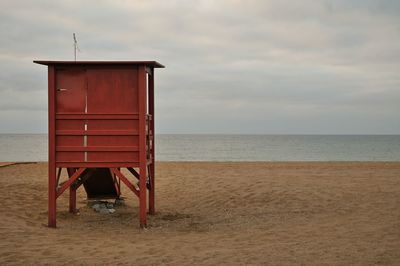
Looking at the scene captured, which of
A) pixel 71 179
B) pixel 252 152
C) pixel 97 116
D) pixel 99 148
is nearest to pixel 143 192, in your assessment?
pixel 99 148

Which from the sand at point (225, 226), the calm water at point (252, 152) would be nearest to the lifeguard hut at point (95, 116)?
the sand at point (225, 226)

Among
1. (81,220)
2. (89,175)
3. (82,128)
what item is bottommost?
(81,220)

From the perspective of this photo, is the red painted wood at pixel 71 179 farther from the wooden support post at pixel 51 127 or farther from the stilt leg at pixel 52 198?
the wooden support post at pixel 51 127

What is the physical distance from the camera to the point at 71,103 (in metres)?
13.3

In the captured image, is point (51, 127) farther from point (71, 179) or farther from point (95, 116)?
point (71, 179)

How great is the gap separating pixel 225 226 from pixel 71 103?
469 cm

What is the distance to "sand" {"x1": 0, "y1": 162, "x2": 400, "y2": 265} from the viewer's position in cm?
976

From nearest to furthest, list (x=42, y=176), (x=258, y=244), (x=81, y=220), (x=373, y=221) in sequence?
(x=258, y=244) → (x=373, y=221) → (x=81, y=220) → (x=42, y=176)

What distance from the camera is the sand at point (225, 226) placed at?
32.0 ft

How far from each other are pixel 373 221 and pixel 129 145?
583 centimetres

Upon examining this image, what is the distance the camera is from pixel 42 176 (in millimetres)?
24312

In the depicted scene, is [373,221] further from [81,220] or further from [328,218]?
[81,220]

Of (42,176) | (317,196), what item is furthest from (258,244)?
(42,176)

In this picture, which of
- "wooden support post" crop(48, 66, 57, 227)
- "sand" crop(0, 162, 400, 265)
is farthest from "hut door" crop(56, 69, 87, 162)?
"sand" crop(0, 162, 400, 265)
